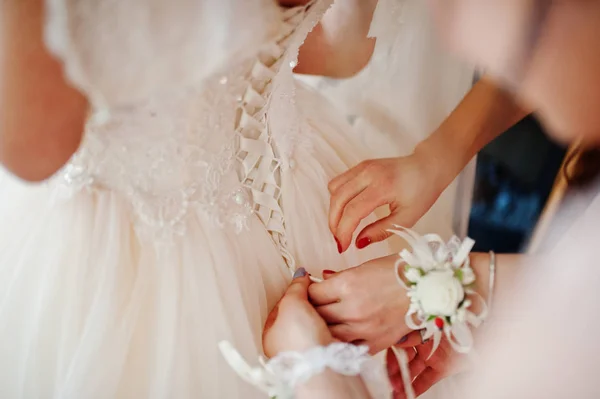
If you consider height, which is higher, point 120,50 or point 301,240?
point 120,50

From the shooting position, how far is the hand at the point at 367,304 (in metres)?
0.42

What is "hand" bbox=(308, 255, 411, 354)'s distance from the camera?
42 centimetres

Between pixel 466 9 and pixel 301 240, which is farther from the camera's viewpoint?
pixel 301 240

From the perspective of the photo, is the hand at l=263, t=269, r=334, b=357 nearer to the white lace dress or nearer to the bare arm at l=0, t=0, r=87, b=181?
the white lace dress

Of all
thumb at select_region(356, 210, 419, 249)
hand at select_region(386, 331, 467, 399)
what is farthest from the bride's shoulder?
hand at select_region(386, 331, 467, 399)

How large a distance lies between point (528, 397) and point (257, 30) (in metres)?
0.38

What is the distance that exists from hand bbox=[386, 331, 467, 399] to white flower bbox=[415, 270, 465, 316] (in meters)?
0.04

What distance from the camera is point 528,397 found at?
1.23ft

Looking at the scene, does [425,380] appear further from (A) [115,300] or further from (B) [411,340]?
(A) [115,300]

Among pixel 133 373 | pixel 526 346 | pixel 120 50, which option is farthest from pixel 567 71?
pixel 133 373

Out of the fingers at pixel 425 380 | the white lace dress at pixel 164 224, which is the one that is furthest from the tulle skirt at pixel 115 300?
the fingers at pixel 425 380

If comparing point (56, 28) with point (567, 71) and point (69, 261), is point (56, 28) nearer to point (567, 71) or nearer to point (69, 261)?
point (69, 261)

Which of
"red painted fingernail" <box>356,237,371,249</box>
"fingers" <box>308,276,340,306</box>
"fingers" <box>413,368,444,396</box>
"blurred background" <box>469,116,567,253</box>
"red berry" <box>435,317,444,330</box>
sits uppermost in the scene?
"blurred background" <box>469,116,567,253</box>

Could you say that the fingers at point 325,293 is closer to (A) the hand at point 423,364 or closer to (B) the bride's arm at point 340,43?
(A) the hand at point 423,364
